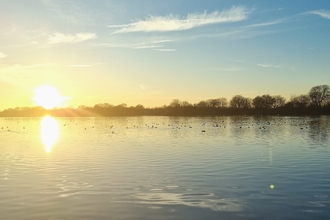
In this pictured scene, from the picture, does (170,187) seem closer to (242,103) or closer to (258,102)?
(258,102)

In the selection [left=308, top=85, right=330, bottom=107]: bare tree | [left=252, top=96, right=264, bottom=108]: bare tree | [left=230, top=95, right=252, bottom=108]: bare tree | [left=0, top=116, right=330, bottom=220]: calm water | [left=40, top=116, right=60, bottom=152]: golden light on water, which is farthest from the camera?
[left=230, top=95, right=252, bottom=108]: bare tree

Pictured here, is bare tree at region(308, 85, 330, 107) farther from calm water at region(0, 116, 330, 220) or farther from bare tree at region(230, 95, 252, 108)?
calm water at region(0, 116, 330, 220)

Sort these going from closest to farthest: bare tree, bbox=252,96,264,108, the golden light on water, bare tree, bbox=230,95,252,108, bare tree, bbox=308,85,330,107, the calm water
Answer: the calm water, the golden light on water, bare tree, bbox=308,85,330,107, bare tree, bbox=252,96,264,108, bare tree, bbox=230,95,252,108

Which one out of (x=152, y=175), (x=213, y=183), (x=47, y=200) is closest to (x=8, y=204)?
(x=47, y=200)

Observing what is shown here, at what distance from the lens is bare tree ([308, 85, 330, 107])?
14925 cm

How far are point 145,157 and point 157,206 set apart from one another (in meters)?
12.9

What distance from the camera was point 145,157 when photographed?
24.2 m

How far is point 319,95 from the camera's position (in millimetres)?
151750

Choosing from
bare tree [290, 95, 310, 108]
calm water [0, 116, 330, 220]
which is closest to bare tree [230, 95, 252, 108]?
bare tree [290, 95, 310, 108]

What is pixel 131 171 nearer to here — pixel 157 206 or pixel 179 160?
pixel 179 160

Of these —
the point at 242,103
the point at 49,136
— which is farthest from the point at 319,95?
the point at 49,136

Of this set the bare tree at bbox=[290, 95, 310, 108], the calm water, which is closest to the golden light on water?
the calm water

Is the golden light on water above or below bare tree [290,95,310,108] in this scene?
below

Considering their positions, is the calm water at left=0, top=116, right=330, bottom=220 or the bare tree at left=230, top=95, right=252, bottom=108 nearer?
the calm water at left=0, top=116, right=330, bottom=220
